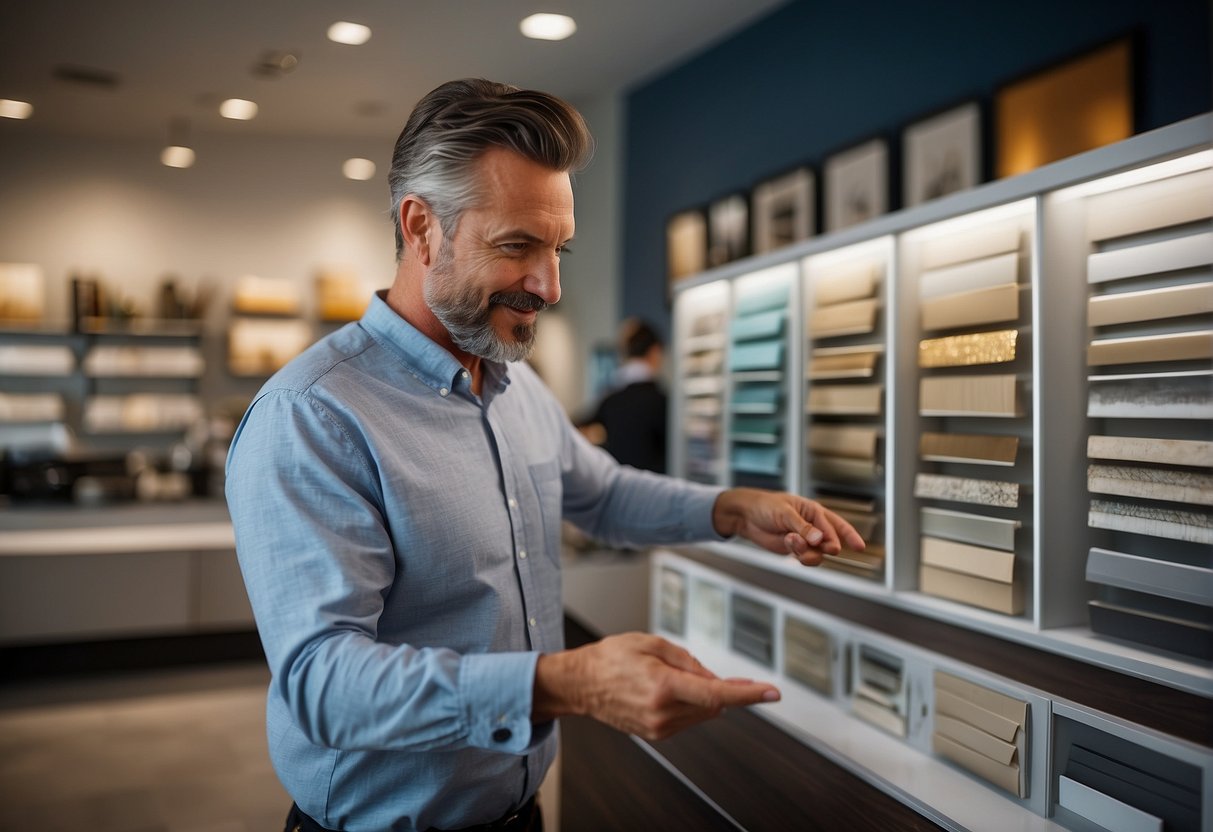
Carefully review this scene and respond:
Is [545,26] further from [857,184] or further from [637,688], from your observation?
[857,184]

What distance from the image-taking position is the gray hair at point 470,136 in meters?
1.01

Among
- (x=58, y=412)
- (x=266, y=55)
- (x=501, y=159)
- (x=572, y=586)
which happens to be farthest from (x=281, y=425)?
(x=58, y=412)

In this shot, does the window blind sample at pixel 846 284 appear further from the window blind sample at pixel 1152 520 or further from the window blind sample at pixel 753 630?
the window blind sample at pixel 753 630

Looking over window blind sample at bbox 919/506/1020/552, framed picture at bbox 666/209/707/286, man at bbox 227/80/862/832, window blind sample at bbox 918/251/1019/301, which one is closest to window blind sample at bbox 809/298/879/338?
window blind sample at bbox 918/251/1019/301

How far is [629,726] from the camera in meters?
0.80

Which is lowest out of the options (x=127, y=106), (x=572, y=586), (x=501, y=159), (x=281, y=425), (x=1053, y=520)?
(x=572, y=586)

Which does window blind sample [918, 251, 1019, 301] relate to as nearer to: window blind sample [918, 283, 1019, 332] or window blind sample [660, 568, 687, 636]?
window blind sample [918, 283, 1019, 332]

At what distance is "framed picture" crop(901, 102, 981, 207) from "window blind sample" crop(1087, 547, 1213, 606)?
205 centimetres

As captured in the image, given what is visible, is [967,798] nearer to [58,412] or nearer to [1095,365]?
[1095,365]

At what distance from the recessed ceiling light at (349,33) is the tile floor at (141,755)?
5.76 feet

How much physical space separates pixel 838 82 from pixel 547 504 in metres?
2.95

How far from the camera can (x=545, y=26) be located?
1.40 meters

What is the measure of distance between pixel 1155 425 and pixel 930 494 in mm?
409

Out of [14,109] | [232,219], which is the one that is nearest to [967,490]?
[14,109]
